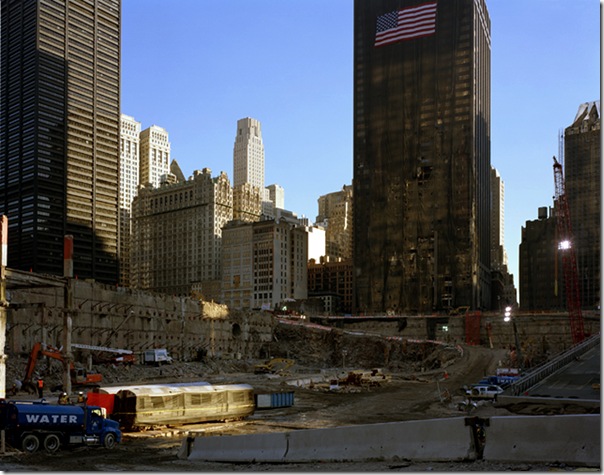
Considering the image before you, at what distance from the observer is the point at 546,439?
19.6 meters

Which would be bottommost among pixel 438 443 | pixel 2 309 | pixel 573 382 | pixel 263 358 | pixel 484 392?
pixel 263 358

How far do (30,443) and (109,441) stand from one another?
4387 mm

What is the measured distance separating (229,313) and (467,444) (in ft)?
343

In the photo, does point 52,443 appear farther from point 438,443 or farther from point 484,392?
point 484,392

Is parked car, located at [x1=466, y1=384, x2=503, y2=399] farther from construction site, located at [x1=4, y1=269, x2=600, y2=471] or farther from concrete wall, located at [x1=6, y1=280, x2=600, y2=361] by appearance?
concrete wall, located at [x1=6, y1=280, x2=600, y2=361]

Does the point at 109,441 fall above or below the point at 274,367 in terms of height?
above

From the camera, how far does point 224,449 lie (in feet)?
89.6

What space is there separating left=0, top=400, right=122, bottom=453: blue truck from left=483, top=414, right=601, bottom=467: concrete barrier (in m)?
21.3

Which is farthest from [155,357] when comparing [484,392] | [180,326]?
[484,392]

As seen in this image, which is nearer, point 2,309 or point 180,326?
point 2,309

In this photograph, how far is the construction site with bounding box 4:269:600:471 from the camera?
3841cm

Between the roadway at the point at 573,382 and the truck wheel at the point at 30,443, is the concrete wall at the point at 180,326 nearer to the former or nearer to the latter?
the truck wheel at the point at 30,443

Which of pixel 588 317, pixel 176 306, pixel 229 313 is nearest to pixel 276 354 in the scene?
pixel 229 313

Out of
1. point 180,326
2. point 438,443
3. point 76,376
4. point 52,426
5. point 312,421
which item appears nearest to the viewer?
point 438,443
